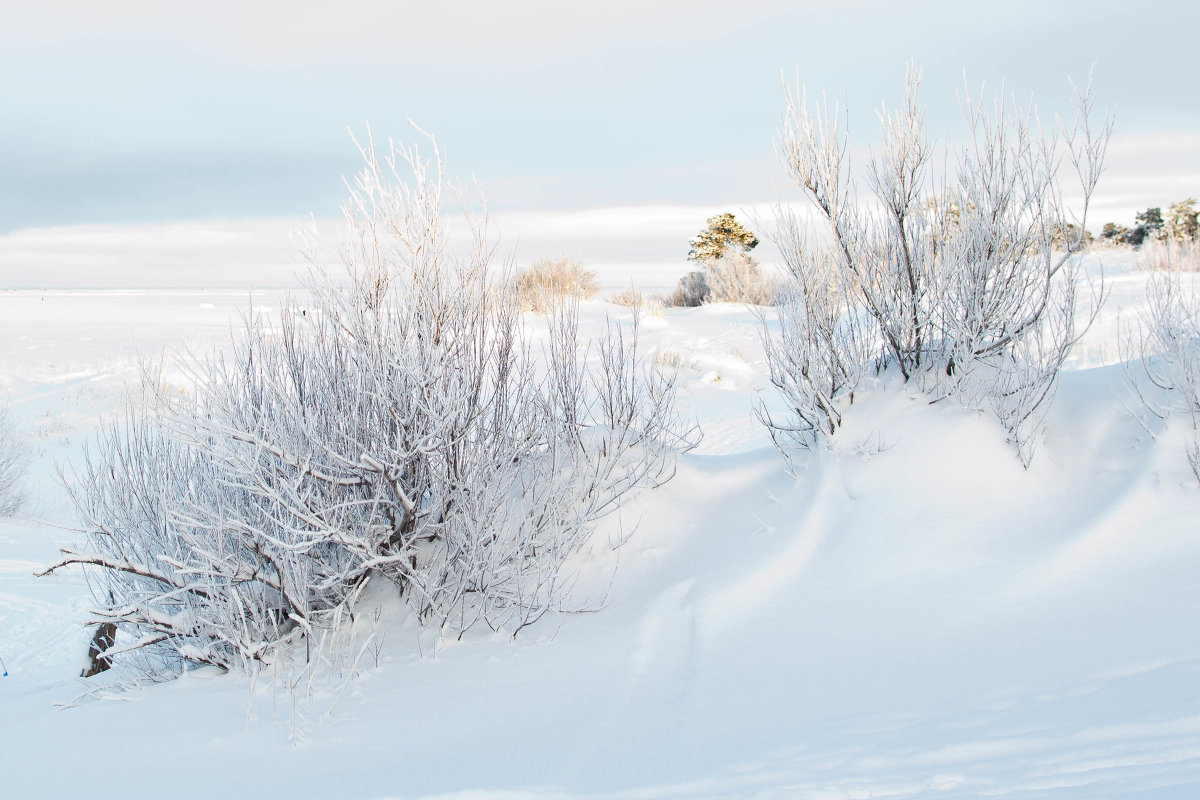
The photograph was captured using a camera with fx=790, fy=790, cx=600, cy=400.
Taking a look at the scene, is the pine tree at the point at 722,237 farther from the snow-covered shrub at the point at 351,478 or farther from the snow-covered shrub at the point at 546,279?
the snow-covered shrub at the point at 351,478

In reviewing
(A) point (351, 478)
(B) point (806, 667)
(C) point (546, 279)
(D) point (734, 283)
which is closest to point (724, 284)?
(D) point (734, 283)

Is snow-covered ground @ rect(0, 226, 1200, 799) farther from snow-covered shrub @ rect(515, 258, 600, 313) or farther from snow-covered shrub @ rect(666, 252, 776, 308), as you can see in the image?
A: snow-covered shrub @ rect(666, 252, 776, 308)

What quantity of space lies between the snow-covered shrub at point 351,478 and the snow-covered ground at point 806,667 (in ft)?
1.13

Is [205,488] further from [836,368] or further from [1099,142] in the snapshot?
[1099,142]

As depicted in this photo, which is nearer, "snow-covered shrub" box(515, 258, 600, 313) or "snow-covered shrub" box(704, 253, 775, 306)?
"snow-covered shrub" box(515, 258, 600, 313)

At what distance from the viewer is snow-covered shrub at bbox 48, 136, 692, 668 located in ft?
14.3

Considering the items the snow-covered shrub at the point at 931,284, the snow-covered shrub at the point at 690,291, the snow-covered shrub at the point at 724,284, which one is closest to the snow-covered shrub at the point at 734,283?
the snow-covered shrub at the point at 724,284

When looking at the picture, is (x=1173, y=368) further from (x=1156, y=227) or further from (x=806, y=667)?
(x=1156, y=227)

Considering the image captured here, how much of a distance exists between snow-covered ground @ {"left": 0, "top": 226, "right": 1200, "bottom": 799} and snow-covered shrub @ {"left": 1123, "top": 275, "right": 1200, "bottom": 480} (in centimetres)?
15

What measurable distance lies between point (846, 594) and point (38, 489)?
14217mm

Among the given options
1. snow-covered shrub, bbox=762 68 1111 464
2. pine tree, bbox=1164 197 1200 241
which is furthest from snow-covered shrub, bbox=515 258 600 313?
pine tree, bbox=1164 197 1200 241

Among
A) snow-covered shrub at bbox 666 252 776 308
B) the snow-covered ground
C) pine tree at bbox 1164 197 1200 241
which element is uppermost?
pine tree at bbox 1164 197 1200 241

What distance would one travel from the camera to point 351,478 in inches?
184

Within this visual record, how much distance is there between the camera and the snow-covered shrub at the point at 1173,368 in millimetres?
4645
